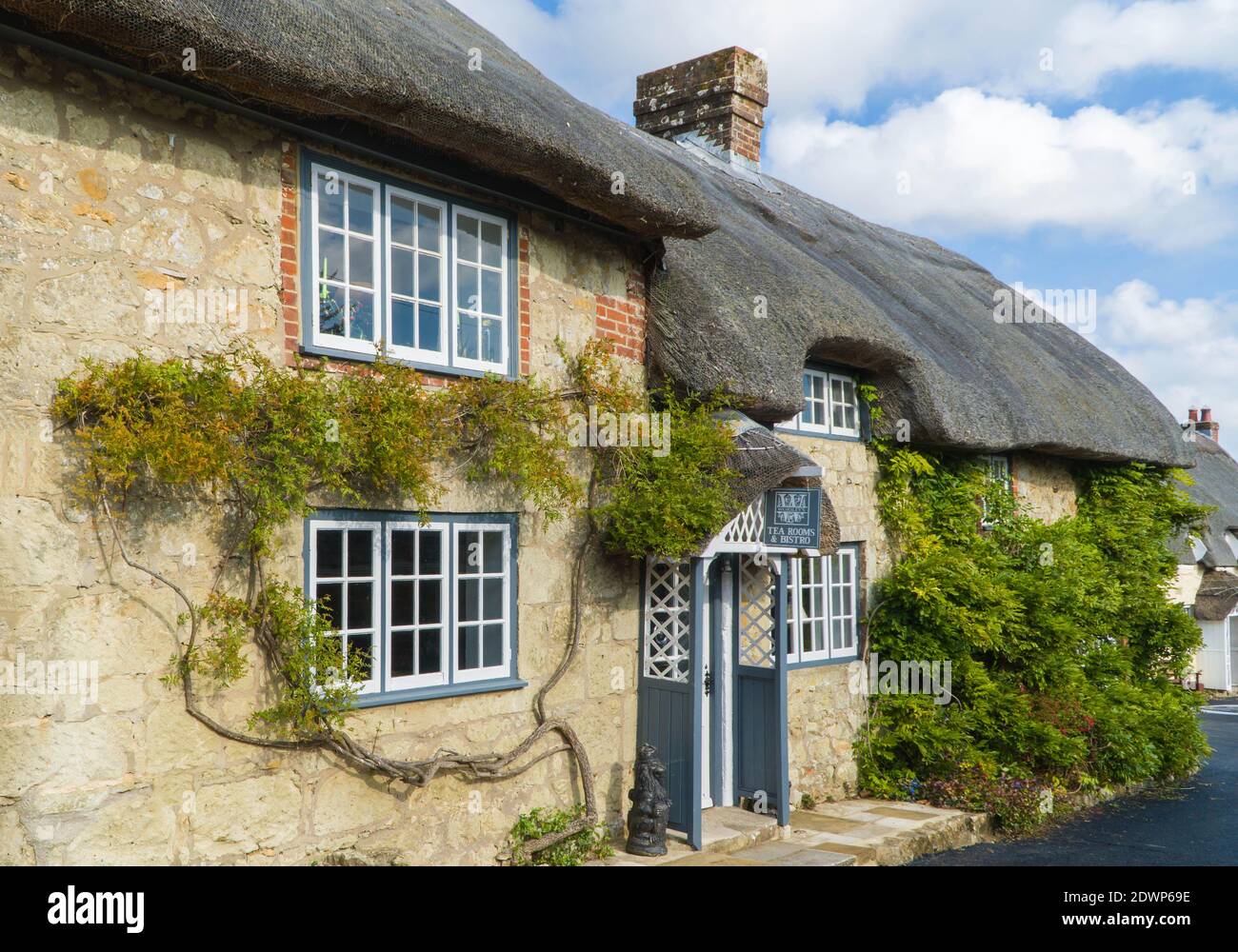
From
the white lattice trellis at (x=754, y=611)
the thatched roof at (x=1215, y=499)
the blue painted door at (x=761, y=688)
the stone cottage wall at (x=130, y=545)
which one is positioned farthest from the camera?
the thatched roof at (x=1215, y=499)

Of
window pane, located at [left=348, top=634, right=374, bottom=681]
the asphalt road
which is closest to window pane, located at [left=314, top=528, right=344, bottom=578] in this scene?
window pane, located at [left=348, top=634, right=374, bottom=681]

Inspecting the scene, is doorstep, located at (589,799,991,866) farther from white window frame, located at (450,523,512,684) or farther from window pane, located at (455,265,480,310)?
window pane, located at (455,265,480,310)

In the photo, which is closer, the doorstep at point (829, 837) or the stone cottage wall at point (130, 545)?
the stone cottage wall at point (130, 545)

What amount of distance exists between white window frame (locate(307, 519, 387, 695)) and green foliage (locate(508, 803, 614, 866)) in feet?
4.67

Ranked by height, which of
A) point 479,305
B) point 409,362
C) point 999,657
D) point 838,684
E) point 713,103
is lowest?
point 838,684

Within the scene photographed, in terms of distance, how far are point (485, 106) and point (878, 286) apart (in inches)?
273

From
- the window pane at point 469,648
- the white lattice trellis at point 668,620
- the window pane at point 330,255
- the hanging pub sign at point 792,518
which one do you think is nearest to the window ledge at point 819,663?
the hanging pub sign at point 792,518

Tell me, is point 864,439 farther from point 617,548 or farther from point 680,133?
point 680,133

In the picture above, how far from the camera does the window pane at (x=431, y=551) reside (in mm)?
6186

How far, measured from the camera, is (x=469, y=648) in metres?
6.43

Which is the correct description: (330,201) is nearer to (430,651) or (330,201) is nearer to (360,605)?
(360,605)

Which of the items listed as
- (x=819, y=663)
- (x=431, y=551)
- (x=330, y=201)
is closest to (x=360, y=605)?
(x=431, y=551)

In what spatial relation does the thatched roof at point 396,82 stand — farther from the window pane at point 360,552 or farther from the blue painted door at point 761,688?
the blue painted door at point 761,688

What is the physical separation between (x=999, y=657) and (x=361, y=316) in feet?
23.3
